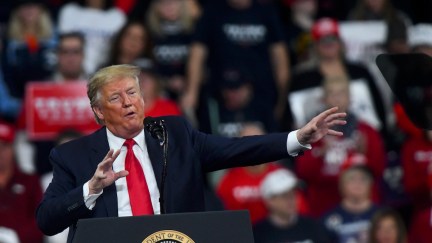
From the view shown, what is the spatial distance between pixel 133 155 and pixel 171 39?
17.7 ft

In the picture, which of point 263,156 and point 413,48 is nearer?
point 263,156

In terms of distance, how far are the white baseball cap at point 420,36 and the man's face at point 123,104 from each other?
18.3 ft

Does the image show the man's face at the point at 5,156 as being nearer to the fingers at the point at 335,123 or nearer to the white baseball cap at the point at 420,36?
the white baseball cap at the point at 420,36

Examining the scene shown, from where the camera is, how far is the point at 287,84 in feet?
34.1

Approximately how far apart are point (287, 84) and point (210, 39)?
0.73 meters

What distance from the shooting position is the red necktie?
5.07 metres

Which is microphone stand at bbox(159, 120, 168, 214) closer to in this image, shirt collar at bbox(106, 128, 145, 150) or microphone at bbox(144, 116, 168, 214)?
microphone at bbox(144, 116, 168, 214)

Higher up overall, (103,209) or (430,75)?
(430,75)

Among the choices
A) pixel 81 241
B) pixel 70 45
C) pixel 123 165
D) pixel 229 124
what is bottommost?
pixel 81 241

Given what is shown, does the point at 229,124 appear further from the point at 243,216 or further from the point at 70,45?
the point at 243,216

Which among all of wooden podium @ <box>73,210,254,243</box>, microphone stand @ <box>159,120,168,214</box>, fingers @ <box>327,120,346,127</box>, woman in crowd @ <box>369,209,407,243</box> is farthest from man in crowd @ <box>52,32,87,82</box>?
wooden podium @ <box>73,210,254,243</box>

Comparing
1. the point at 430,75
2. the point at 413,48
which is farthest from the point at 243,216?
the point at 413,48

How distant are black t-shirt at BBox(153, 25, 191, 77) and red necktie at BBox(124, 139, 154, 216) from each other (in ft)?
17.1

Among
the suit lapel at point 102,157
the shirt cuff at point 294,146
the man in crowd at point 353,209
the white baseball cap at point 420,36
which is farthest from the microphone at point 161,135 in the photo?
the white baseball cap at point 420,36
